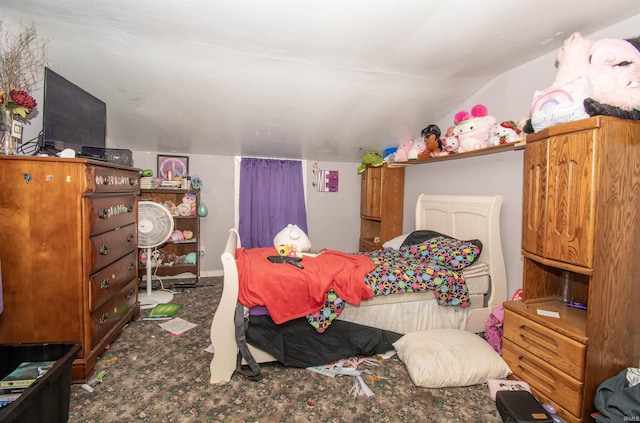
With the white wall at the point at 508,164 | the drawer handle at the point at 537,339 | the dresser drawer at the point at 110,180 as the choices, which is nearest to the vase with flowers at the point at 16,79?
the dresser drawer at the point at 110,180

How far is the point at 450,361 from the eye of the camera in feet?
6.71

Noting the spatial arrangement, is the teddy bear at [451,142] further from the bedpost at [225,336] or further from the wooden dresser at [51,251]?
the wooden dresser at [51,251]

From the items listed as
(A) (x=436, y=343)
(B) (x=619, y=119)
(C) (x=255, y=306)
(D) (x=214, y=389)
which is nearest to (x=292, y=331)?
(C) (x=255, y=306)

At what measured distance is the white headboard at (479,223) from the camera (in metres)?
2.63

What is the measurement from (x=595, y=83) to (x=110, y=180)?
3.10 meters

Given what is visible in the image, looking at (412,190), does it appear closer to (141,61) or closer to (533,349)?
(533,349)

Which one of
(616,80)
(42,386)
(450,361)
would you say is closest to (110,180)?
(42,386)

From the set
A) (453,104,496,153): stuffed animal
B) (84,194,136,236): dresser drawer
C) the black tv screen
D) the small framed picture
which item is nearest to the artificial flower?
the black tv screen

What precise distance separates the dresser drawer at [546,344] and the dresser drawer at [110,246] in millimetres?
2769

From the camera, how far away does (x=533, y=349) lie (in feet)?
6.17

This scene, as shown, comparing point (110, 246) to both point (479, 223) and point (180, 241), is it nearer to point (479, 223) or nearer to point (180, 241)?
point (180, 241)

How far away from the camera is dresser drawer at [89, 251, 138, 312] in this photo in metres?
2.00

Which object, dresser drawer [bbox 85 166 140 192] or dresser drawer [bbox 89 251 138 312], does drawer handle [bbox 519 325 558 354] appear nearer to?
dresser drawer [bbox 89 251 138 312]

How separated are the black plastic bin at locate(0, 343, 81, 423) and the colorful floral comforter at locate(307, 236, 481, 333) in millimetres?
1358
